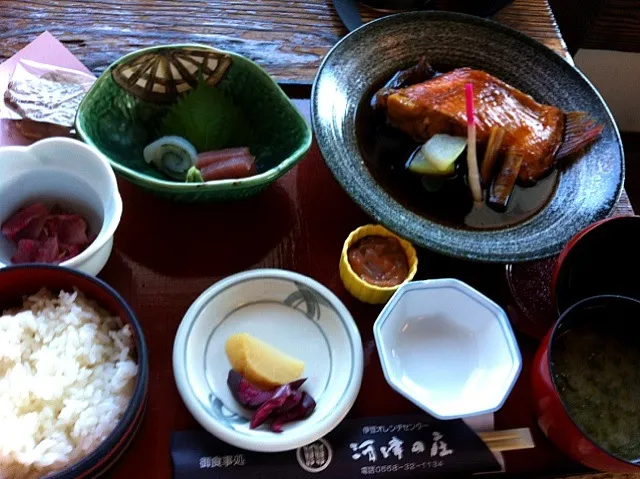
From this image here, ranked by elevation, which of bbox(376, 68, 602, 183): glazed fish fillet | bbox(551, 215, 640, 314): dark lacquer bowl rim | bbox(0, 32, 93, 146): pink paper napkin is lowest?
bbox(551, 215, 640, 314): dark lacquer bowl rim

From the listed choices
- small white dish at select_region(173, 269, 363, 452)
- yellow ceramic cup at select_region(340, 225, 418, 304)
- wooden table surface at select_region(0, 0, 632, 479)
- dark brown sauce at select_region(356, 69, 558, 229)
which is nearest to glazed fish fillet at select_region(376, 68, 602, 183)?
dark brown sauce at select_region(356, 69, 558, 229)

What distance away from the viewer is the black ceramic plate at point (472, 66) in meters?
1.16

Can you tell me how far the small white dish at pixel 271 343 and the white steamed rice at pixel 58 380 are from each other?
0.37 feet

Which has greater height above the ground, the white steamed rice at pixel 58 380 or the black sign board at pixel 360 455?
the white steamed rice at pixel 58 380

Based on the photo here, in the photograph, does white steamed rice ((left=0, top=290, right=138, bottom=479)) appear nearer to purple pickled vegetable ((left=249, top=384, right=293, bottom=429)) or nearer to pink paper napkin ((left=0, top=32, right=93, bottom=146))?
purple pickled vegetable ((left=249, top=384, right=293, bottom=429))

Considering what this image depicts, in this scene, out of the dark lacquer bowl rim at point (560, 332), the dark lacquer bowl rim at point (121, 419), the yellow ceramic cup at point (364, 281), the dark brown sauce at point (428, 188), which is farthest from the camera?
the dark brown sauce at point (428, 188)

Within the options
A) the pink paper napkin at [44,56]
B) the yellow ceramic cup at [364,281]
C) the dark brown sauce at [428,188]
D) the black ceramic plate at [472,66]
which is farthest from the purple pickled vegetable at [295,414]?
the pink paper napkin at [44,56]

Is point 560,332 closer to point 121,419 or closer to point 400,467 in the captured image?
point 400,467

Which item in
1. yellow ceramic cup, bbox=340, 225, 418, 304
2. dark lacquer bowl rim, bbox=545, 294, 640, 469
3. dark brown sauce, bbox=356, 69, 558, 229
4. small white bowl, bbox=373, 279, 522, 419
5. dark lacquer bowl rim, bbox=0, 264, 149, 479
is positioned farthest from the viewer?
dark brown sauce, bbox=356, 69, 558, 229

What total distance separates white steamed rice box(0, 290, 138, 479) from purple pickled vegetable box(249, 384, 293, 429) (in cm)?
19

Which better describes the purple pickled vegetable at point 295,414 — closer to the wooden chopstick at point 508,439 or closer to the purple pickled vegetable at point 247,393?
the purple pickled vegetable at point 247,393

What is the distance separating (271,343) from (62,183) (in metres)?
0.46

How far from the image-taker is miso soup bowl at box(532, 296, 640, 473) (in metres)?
0.93

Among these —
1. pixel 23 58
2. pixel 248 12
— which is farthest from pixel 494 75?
pixel 23 58
